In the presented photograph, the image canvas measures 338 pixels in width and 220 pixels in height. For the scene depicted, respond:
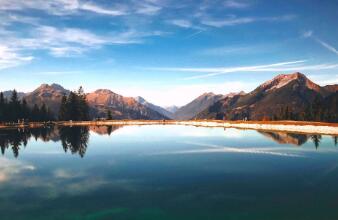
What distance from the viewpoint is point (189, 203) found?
1958 cm

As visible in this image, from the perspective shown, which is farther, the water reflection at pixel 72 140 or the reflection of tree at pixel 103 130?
the reflection of tree at pixel 103 130

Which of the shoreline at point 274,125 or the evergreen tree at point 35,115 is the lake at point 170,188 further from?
the evergreen tree at point 35,115

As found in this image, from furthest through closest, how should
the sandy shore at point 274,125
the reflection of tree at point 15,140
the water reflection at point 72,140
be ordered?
1. the sandy shore at point 274,125
2. the reflection of tree at point 15,140
3. the water reflection at point 72,140

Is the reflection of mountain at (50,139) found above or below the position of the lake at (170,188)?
above

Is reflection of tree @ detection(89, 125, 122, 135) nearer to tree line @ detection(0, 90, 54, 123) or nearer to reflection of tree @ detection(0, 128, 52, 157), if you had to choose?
reflection of tree @ detection(0, 128, 52, 157)

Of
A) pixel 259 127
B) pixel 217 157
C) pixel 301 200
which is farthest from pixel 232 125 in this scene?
pixel 301 200

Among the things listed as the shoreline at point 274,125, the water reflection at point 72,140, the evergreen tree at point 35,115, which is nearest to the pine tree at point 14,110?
the evergreen tree at point 35,115

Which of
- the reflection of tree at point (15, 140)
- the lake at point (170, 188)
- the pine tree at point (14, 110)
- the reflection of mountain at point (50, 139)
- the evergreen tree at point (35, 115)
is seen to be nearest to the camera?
the lake at point (170, 188)

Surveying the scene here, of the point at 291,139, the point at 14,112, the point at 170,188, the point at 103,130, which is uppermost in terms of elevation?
the point at 14,112

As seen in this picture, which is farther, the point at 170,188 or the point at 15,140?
the point at 15,140

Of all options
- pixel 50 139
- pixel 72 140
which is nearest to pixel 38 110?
pixel 50 139

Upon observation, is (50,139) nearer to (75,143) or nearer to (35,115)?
(75,143)

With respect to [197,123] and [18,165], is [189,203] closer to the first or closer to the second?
[18,165]

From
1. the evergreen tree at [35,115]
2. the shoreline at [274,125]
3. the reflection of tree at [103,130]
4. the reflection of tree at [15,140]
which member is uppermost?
the evergreen tree at [35,115]
